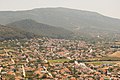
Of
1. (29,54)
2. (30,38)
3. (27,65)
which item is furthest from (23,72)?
(30,38)

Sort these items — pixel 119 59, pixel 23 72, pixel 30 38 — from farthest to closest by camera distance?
pixel 30 38, pixel 119 59, pixel 23 72

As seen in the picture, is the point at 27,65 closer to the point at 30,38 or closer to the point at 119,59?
the point at 119,59

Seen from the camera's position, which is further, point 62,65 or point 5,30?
point 5,30

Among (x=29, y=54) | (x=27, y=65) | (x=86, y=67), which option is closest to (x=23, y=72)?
(x=27, y=65)

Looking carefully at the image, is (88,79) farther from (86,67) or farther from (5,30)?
(5,30)

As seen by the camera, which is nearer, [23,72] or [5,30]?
[23,72]

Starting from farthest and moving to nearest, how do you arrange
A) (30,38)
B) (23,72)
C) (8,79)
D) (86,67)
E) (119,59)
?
(30,38), (119,59), (86,67), (23,72), (8,79)

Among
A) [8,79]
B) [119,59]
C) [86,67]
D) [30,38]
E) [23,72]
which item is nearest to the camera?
[8,79]

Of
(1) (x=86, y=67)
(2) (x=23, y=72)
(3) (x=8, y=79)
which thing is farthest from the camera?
(1) (x=86, y=67)
